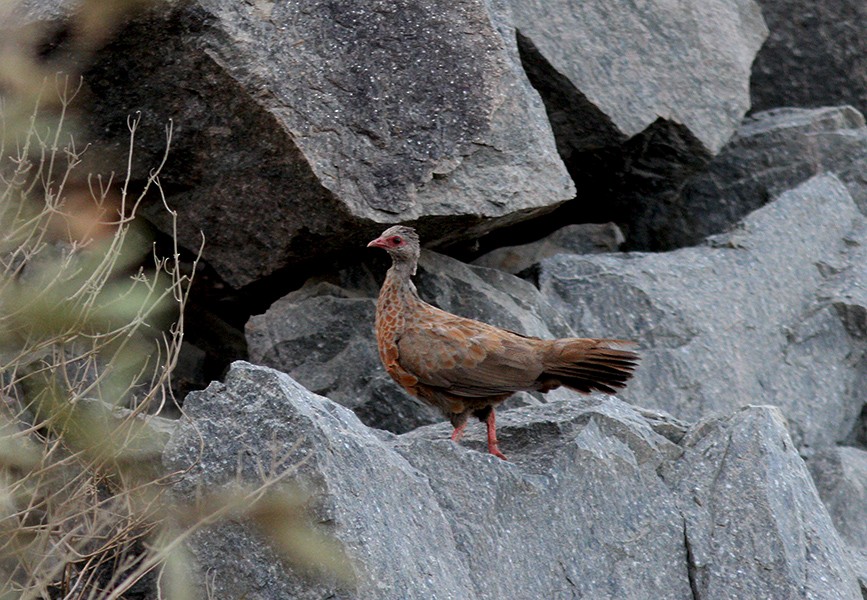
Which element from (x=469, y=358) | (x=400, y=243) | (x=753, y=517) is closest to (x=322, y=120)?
(x=400, y=243)

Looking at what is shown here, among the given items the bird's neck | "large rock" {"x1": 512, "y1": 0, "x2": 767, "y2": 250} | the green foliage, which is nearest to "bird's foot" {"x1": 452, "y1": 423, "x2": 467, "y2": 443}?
the bird's neck

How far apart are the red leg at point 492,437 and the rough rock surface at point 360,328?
2.63 feet

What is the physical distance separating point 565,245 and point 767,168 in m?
1.68

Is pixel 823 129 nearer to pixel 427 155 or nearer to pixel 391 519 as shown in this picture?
pixel 427 155

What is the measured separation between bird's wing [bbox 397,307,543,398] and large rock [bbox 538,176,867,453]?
1.64 m

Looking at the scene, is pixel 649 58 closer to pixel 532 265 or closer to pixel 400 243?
pixel 532 265

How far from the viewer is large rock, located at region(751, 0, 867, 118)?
1009cm

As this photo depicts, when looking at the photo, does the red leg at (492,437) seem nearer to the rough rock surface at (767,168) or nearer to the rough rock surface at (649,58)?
the rough rock surface at (649,58)

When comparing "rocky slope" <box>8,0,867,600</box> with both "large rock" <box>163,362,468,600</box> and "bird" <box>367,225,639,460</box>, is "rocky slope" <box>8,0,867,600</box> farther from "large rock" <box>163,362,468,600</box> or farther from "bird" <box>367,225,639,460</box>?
"bird" <box>367,225,639,460</box>

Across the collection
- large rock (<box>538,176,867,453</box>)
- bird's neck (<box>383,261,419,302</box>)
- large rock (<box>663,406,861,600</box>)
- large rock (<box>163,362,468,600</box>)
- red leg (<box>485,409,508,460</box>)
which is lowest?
large rock (<box>538,176,867,453</box>)

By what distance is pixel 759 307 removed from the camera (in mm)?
8352

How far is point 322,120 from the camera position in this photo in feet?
22.2

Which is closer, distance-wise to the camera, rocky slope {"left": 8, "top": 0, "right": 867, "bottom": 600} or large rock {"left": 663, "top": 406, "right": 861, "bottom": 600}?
rocky slope {"left": 8, "top": 0, "right": 867, "bottom": 600}

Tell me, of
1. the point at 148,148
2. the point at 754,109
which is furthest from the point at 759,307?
the point at 148,148
